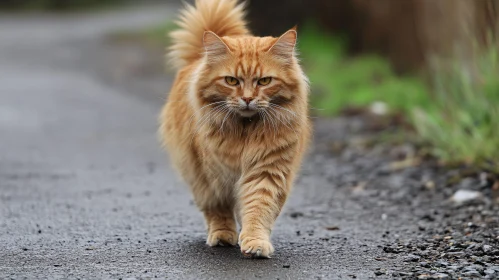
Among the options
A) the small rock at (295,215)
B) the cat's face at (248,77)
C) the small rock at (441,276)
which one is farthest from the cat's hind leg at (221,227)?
the small rock at (441,276)

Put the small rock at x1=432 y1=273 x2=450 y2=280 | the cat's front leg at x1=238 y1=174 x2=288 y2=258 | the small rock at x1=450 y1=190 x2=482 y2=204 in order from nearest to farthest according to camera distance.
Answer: the small rock at x1=432 y1=273 x2=450 y2=280 < the cat's front leg at x1=238 y1=174 x2=288 y2=258 < the small rock at x1=450 y1=190 x2=482 y2=204

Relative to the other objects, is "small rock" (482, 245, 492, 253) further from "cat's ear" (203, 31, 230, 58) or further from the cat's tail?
the cat's tail

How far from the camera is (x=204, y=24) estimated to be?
6.60 m

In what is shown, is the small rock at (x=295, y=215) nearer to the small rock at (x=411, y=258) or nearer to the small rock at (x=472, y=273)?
the small rock at (x=411, y=258)

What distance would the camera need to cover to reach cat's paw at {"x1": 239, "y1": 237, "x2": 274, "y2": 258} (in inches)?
213

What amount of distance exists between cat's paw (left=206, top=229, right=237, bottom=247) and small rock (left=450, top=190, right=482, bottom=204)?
7.37ft

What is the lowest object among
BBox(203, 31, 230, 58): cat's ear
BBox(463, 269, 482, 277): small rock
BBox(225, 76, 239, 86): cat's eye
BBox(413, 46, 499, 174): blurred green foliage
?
BBox(463, 269, 482, 277): small rock

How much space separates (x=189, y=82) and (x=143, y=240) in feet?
3.55

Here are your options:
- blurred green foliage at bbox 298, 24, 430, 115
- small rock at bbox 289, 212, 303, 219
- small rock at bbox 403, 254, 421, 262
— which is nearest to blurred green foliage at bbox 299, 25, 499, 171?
blurred green foliage at bbox 298, 24, 430, 115

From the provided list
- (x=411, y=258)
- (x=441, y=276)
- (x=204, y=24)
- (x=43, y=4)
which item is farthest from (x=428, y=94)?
(x=43, y=4)

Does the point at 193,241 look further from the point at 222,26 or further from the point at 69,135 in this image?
the point at 69,135

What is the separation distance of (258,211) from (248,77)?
2.65 ft

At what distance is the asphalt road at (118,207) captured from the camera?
17.5 ft

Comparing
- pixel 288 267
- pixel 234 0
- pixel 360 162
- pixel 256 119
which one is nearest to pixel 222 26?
pixel 234 0
